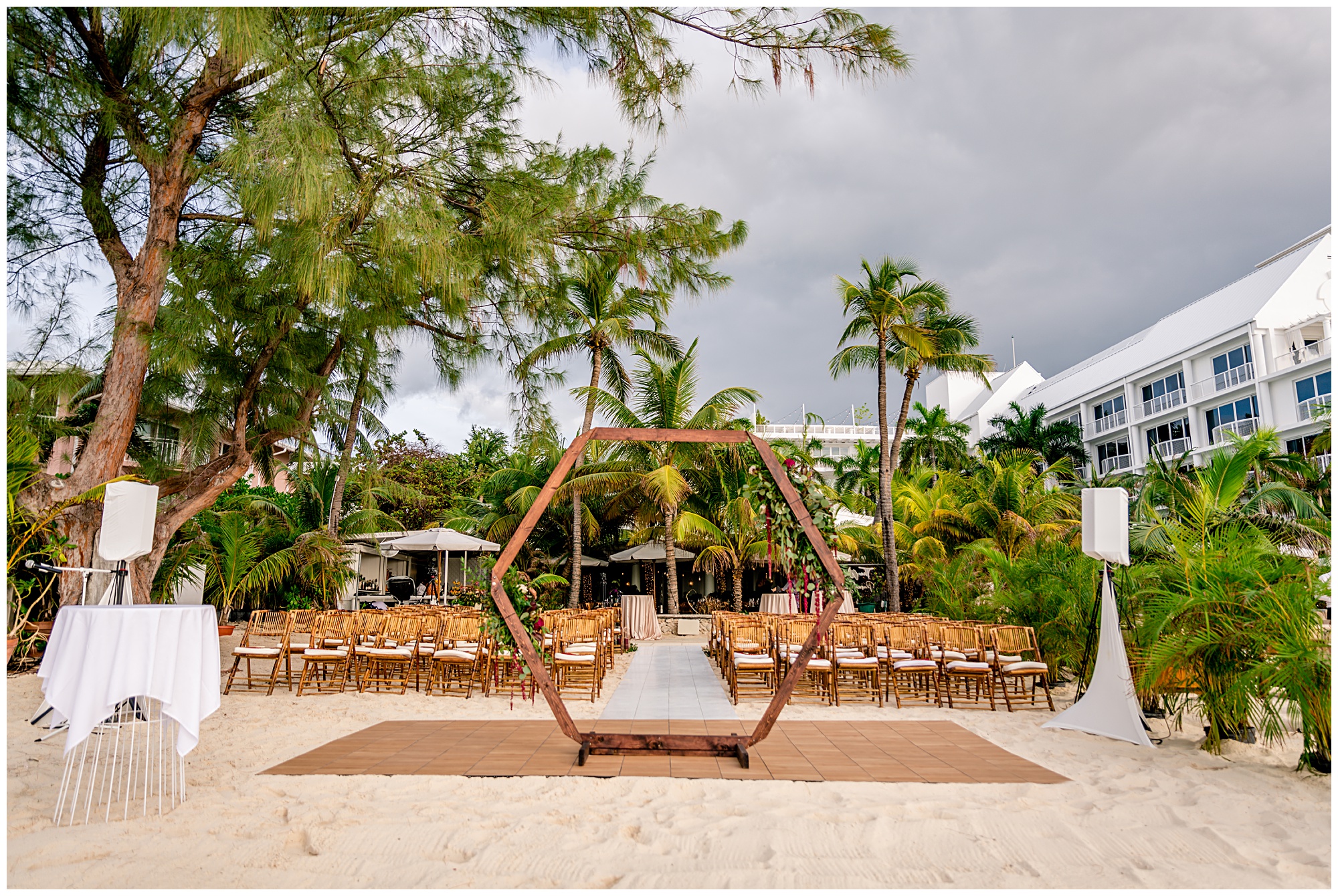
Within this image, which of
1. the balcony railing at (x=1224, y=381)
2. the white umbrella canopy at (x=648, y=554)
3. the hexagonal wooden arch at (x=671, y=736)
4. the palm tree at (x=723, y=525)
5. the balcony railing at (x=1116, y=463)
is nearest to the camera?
the hexagonal wooden arch at (x=671, y=736)

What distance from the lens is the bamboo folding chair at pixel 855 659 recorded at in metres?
7.34

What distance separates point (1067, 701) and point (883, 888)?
19.2ft

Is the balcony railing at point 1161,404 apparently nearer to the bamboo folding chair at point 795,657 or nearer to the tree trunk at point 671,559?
the tree trunk at point 671,559

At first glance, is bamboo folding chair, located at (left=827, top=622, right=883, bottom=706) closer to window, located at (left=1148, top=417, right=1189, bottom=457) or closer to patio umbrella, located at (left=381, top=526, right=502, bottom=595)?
patio umbrella, located at (left=381, top=526, right=502, bottom=595)

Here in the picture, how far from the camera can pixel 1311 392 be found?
2472cm

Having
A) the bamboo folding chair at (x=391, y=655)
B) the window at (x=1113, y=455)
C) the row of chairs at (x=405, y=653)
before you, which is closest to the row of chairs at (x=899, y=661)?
the row of chairs at (x=405, y=653)

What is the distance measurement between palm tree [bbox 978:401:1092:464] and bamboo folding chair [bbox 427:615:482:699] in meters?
30.6

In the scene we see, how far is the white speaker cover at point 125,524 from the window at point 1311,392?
30.0 meters

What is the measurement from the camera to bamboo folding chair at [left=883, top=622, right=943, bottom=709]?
24.2ft

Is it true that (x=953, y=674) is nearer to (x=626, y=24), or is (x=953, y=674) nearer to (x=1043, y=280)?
(x=626, y=24)

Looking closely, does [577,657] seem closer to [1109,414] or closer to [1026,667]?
[1026,667]

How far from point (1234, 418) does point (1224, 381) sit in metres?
1.45

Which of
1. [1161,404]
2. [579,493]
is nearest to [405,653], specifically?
[579,493]

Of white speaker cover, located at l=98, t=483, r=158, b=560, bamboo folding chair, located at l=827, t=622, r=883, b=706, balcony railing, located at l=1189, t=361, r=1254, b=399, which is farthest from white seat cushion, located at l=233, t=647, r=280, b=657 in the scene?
balcony railing, located at l=1189, t=361, r=1254, b=399
